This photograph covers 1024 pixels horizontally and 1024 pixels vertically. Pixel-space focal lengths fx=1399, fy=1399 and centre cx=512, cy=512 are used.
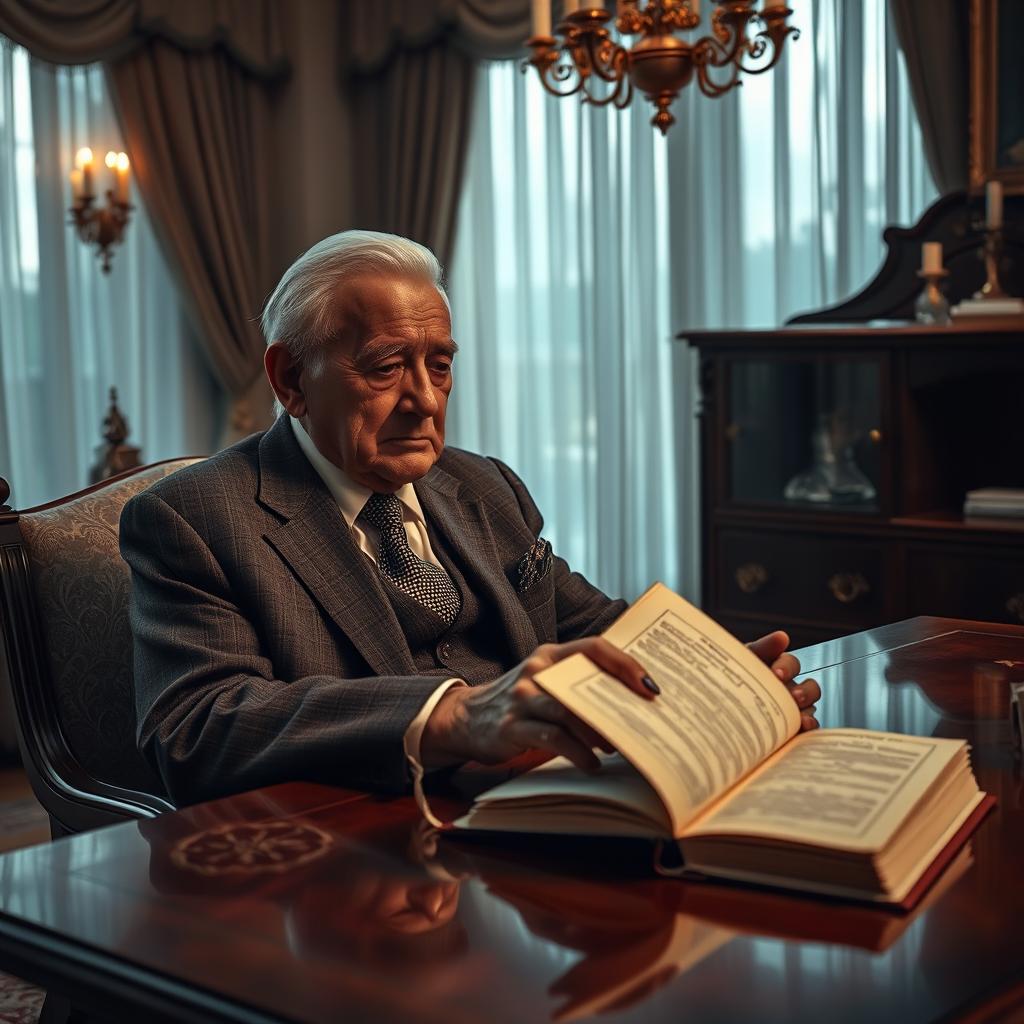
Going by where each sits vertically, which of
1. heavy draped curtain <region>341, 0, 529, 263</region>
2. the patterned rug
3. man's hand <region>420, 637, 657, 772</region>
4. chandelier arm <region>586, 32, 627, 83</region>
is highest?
heavy draped curtain <region>341, 0, 529, 263</region>

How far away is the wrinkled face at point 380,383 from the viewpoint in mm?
1928

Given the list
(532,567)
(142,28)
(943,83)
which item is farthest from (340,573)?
(142,28)

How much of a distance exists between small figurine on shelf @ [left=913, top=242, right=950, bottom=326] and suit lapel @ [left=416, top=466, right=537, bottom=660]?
205 cm

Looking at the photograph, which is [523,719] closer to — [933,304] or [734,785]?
[734,785]

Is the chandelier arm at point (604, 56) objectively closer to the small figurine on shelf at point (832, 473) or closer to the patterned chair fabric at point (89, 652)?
the small figurine on shelf at point (832, 473)

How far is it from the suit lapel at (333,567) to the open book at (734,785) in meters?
0.48

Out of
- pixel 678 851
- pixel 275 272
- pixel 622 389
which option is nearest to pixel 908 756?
pixel 678 851

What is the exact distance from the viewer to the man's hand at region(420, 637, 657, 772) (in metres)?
1.27

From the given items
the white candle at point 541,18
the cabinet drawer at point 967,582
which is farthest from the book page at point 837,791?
the cabinet drawer at point 967,582

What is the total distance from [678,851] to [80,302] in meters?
4.42

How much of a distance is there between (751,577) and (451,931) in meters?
2.96

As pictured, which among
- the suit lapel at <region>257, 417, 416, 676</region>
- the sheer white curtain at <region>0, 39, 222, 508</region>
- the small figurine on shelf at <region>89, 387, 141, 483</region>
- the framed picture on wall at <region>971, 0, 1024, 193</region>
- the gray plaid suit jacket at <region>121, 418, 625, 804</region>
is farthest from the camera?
the sheer white curtain at <region>0, 39, 222, 508</region>

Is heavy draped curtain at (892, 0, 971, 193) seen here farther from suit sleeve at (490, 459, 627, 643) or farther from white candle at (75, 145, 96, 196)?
white candle at (75, 145, 96, 196)

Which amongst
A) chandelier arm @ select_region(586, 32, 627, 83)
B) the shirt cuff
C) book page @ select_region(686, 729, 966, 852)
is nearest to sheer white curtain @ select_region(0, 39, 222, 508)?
chandelier arm @ select_region(586, 32, 627, 83)
